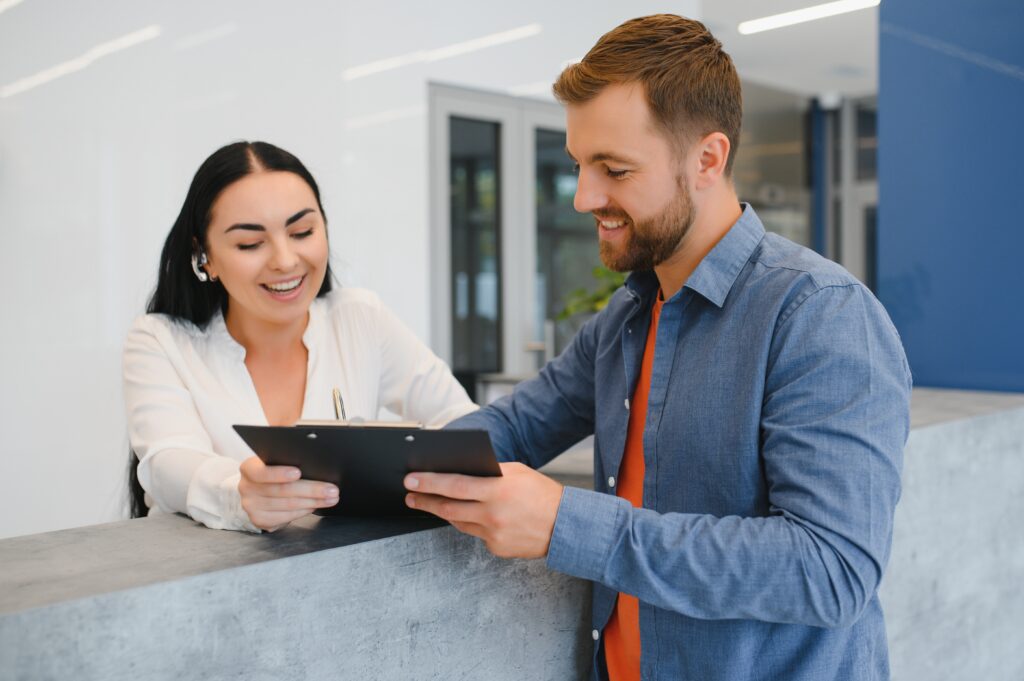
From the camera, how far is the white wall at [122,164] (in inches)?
137

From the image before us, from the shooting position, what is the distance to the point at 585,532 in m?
1.10

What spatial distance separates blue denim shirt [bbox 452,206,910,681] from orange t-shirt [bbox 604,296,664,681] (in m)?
0.02

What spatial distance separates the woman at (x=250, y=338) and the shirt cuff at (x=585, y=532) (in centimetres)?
68

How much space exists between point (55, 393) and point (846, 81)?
6.59 m

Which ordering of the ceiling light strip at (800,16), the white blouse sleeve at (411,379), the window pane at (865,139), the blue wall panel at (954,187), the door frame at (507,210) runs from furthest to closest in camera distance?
the window pane at (865,139)
the ceiling light strip at (800,16)
the door frame at (507,210)
the blue wall panel at (954,187)
the white blouse sleeve at (411,379)

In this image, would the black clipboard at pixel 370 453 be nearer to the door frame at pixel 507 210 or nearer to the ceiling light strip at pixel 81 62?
the ceiling light strip at pixel 81 62

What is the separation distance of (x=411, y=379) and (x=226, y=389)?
1.45 ft

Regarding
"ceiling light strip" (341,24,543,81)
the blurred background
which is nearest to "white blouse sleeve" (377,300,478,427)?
the blurred background

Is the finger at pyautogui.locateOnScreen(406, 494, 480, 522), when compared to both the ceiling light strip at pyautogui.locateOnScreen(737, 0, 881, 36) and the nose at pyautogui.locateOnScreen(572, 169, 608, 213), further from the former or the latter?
the ceiling light strip at pyautogui.locateOnScreen(737, 0, 881, 36)

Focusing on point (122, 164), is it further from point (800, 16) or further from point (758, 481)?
point (800, 16)

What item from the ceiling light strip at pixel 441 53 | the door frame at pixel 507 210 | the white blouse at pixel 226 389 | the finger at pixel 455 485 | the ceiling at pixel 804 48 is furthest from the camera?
the ceiling at pixel 804 48

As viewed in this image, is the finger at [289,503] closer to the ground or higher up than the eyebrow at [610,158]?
closer to the ground

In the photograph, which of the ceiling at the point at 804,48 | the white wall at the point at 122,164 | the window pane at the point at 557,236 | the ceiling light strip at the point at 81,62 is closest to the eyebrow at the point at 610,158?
the white wall at the point at 122,164

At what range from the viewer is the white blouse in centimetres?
147
